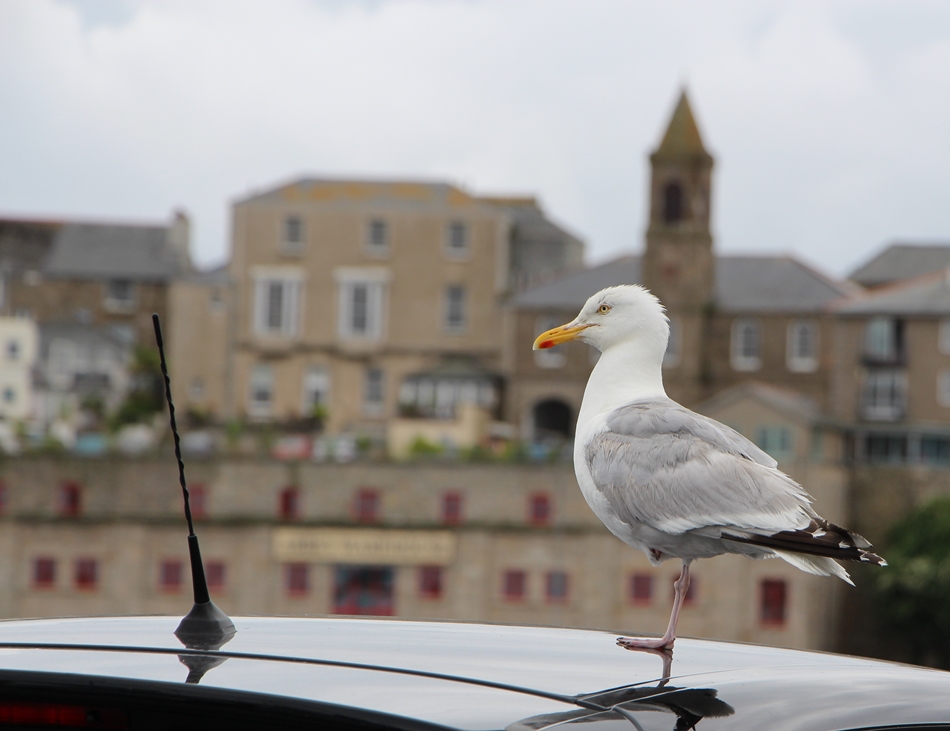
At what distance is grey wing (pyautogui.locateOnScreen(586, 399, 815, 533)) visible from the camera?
378 centimetres

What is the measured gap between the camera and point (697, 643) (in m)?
3.70

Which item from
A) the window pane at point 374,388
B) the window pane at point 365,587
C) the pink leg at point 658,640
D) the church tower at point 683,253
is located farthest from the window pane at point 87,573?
the pink leg at point 658,640

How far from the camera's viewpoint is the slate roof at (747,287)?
190 feet

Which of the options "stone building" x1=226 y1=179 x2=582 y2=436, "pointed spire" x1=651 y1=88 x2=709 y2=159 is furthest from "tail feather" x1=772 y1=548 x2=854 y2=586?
"stone building" x1=226 y1=179 x2=582 y2=436

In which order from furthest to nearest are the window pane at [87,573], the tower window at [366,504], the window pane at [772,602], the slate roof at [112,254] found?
the slate roof at [112,254] → the tower window at [366,504] → the window pane at [772,602] → the window pane at [87,573]

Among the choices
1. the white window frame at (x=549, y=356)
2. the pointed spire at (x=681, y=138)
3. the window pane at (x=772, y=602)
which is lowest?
the window pane at (x=772, y=602)

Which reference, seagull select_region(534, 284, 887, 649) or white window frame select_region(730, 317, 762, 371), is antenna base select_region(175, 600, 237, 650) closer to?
seagull select_region(534, 284, 887, 649)

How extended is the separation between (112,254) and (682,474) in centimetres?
6820

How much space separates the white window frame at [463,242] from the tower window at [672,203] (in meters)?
8.28

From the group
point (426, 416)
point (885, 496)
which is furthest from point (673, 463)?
point (426, 416)

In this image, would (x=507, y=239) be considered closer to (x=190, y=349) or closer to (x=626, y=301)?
(x=190, y=349)

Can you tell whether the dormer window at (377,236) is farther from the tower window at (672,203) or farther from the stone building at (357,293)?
the tower window at (672,203)

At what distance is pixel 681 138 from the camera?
59.6m

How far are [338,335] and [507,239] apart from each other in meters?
8.37
